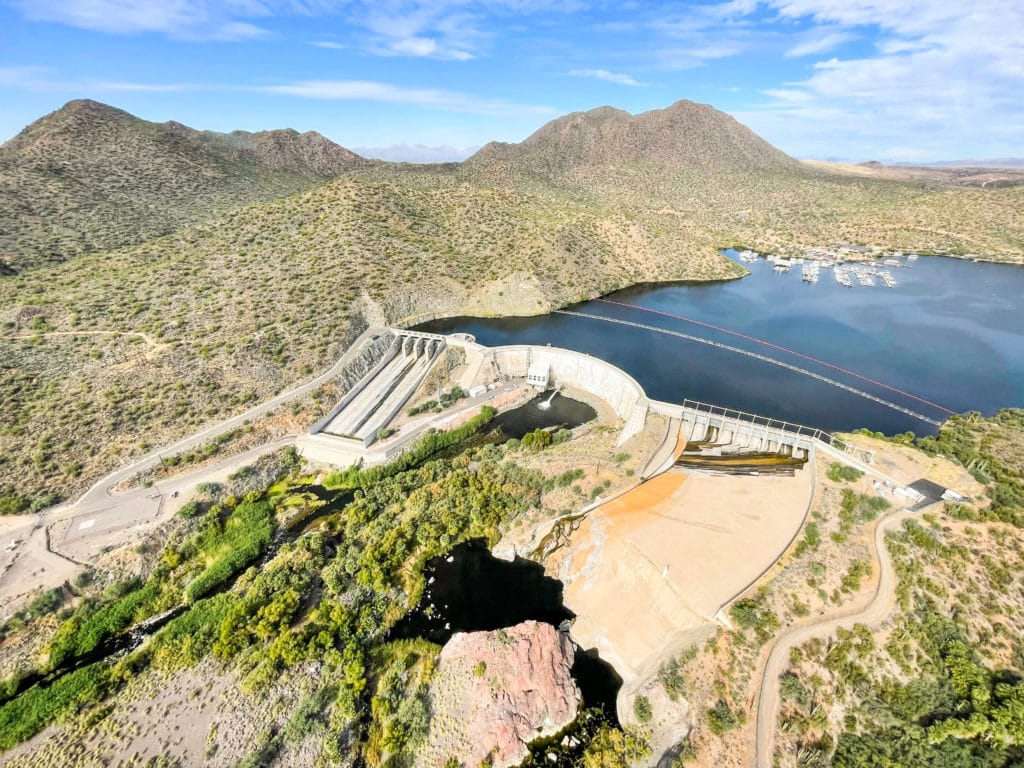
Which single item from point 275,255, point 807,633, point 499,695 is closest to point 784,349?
point 807,633

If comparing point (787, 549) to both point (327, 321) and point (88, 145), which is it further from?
point (88, 145)

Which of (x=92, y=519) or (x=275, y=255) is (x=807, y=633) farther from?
(x=275, y=255)

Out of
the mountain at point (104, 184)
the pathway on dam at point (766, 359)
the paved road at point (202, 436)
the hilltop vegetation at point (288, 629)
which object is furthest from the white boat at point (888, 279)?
the mountain at point (104, 184)

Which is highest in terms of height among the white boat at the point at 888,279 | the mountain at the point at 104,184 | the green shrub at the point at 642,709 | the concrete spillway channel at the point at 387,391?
the mountain at the point at 104,184

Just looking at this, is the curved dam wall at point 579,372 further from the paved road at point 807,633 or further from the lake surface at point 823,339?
the paved road at point 807,633

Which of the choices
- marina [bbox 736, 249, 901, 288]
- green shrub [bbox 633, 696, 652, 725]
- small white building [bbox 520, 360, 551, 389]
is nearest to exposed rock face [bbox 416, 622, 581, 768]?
green shrub [bbox 633, 696, 652, 725]

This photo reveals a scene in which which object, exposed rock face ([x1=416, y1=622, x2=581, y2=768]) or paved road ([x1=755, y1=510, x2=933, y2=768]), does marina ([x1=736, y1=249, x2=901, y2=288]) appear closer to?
paved road ([x1=755, y1=510, x2=933, y2=768])
